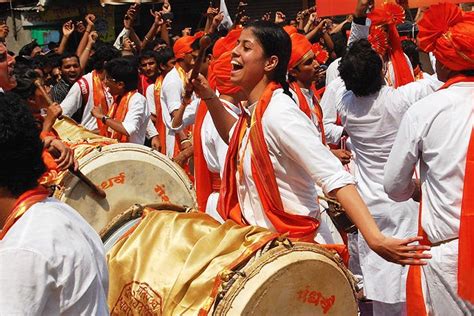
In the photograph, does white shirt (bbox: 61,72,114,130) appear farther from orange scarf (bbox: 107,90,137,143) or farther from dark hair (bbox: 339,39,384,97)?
dark hair (bbox: 339,39,384,97)

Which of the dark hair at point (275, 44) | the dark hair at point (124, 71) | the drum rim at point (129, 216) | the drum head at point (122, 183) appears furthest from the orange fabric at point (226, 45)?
the dark hair at point (124, 71)

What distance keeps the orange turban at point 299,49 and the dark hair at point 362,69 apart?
1.31 feet

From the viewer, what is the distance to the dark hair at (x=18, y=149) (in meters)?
2.54

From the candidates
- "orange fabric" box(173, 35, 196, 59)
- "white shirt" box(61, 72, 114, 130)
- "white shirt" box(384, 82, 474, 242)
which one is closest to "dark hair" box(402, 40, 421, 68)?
"orange fabric" box(173, 35, 196, 59)

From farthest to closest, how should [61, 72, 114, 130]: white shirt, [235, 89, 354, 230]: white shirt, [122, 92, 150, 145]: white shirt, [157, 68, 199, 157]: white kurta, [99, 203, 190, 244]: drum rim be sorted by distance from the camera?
[157, 68, 199, 157]: white kurta < [61, 72, 114, 130]: white shirt < [122, 92, 150, 145]: white shirt < [99, 203, 190, 244]: drum rim < [235, 89, 354, 230]: white shirt

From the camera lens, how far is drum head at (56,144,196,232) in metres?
6.05

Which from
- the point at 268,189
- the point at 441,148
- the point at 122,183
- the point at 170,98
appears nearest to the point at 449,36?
the point at 441,148

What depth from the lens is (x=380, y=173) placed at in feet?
20.5

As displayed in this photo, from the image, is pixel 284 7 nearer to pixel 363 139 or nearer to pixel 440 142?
pixel 363 139

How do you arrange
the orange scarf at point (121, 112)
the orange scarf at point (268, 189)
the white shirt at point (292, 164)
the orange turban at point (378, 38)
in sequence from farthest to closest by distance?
the orange scarf at point (121, 112), the orange turban at point (378, 38), the orange scarf at point (268, 189), the white shirt at point (292, 164)

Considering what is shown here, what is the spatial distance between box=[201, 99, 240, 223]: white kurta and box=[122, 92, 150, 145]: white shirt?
7.62 feet

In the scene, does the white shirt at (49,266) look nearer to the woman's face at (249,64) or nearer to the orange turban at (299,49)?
the woman's face at (249,64)

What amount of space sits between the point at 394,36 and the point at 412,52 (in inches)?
74.1

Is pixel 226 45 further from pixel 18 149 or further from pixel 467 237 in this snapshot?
pixel 18 149
